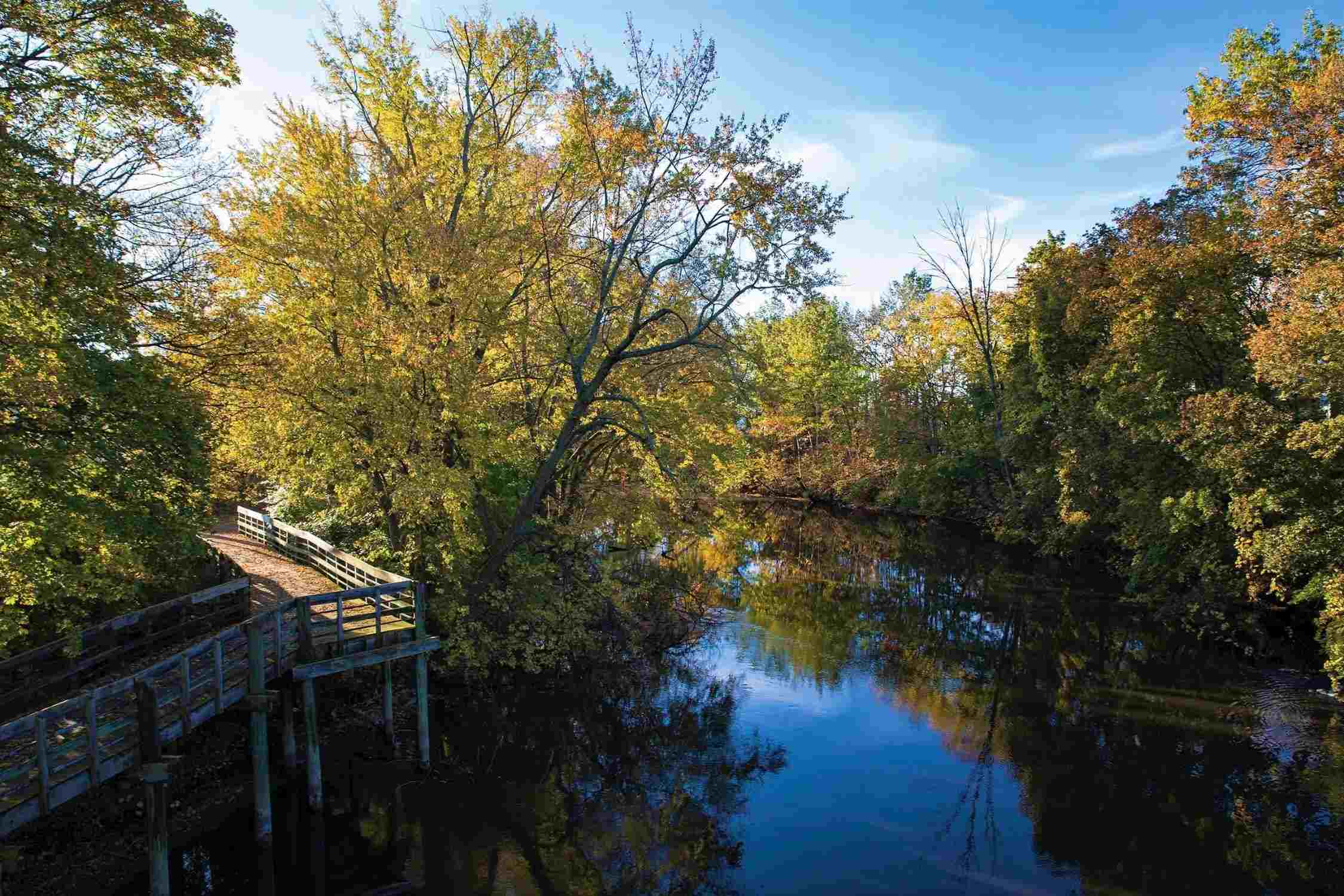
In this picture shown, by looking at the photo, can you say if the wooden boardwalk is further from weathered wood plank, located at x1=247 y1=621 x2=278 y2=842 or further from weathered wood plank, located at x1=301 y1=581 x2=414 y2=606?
weathered wood plank, located at x1=247 y1=621 x2=278 y2=842

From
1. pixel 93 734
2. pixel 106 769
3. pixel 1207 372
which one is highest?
pixel 1207 372

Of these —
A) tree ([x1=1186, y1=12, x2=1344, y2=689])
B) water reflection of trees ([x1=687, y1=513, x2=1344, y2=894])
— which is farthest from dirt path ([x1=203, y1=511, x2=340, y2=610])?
tree ([x1=1186, y1=12, x2=1344, y2=689])

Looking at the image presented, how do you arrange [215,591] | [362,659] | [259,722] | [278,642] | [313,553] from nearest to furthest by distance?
1. [259,722]
2. [278,642]
3. [362,659]
4. [215,591]
5. [313,553]

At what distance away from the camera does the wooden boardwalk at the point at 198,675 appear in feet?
25.6

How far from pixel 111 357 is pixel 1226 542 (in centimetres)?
2433

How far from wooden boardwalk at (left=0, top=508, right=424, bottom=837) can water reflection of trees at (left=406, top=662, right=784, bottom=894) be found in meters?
3.24

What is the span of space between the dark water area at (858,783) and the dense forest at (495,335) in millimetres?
2216

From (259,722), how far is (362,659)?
5.59 feet

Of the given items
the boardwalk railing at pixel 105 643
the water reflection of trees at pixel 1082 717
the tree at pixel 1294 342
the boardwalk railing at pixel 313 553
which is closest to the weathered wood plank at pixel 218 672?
the boardwalk railing at pixel 105 643

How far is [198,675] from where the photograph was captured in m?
10.2

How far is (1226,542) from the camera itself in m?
19.8

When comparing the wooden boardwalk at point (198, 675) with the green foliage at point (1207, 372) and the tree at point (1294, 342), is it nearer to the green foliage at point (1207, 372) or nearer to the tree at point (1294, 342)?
the green foliage at point (1207, 372)

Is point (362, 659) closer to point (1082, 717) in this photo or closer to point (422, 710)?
point (422, 710)

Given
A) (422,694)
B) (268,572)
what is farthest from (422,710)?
(268,572)
